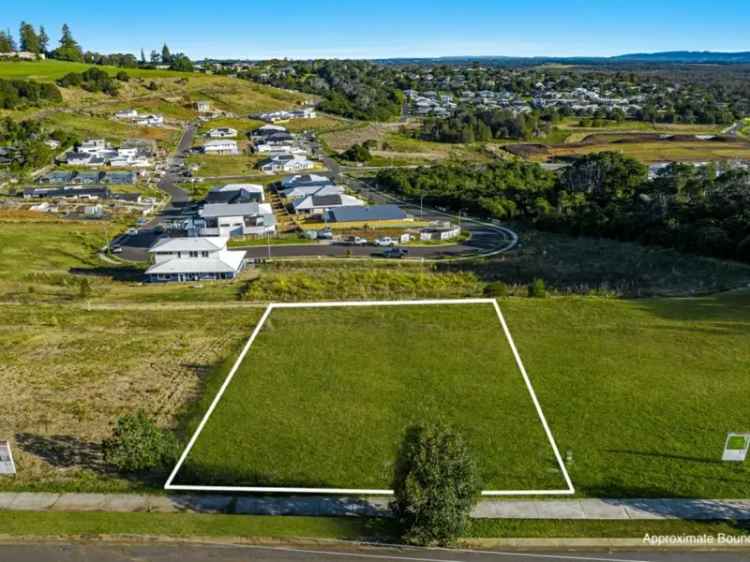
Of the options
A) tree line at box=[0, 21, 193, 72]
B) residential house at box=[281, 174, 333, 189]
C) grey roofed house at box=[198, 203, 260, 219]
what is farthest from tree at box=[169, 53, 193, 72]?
grey roofed house at box=[198, 203, 260, 219]

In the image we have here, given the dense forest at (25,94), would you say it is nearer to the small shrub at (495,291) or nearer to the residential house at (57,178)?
the residential house at (57,178)

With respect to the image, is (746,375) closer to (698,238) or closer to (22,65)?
(698,238)

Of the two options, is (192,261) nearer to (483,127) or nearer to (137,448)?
(137,448)

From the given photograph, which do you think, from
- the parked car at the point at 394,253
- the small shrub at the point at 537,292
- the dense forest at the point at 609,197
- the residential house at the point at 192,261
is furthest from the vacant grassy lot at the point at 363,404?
the dense forest at the point at 609,197

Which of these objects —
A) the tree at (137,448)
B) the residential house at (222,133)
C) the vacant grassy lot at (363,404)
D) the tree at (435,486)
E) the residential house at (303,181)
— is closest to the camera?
the tree at (435,486)

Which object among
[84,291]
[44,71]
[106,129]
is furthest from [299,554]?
[44,71]

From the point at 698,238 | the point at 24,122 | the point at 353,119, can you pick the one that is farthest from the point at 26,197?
the point at 353,119
